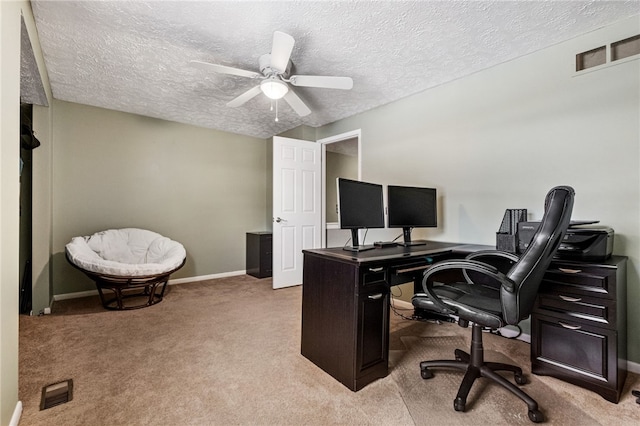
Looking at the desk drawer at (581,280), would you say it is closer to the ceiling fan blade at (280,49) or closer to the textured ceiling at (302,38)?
the textured ceiling at (302,38)

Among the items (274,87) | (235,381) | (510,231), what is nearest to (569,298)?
(510,231)

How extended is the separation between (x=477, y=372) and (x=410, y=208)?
1365mm

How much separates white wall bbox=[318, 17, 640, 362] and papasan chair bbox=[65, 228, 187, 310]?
294 centimetres

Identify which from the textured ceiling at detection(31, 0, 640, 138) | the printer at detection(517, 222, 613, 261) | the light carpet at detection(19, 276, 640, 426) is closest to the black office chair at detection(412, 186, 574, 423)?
the light carpet at detection(19, 276, 640, 426)

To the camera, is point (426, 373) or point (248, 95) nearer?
point (426, 373)

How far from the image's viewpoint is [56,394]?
1.63 metres

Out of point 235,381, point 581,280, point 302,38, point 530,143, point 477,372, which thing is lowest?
point 235,381

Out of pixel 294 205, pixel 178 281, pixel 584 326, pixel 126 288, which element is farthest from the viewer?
pixel 178 281

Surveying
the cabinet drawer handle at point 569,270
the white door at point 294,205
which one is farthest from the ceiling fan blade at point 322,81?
the cabinet drawer handle at point 569,270

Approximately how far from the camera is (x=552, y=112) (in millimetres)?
2295

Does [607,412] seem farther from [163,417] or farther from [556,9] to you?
[556,9]

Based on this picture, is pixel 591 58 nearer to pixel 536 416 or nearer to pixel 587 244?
pixel 587 244

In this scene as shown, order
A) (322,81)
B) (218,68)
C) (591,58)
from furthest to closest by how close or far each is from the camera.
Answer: (322,81) < (218,68) < (591,58)

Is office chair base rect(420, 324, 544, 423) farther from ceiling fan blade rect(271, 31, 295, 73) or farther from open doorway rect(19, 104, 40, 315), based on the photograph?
open doorway rect(19, 104, 40, 315)
